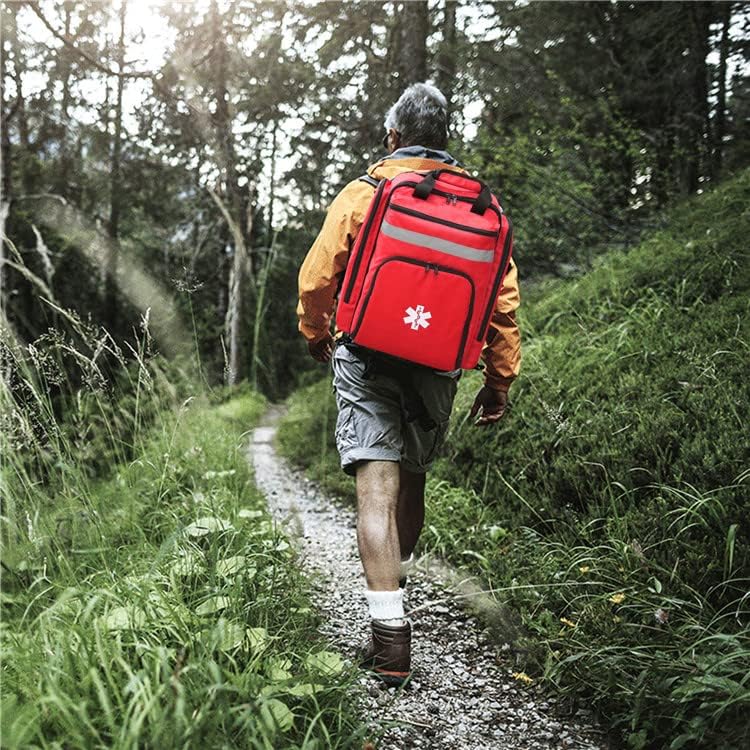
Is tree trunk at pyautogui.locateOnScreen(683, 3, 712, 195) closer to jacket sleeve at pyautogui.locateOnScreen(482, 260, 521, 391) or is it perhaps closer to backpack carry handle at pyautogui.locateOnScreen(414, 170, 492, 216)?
jacket sleeve at pyautogui.locateOnScreen(482, 260, 521, 391)

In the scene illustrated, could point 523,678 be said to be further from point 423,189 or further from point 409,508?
point 423,189

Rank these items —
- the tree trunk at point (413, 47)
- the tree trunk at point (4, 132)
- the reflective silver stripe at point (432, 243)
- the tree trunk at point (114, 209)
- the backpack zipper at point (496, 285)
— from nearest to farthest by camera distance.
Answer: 1. the reflective silver stripe at point (432, 243)
2. the backpack zipper at point (496, 285)
3. the tree trunk at point (413, 47)
4. the tree trunk at point (4, 132)
5. the tree trunk at point (114, 209)

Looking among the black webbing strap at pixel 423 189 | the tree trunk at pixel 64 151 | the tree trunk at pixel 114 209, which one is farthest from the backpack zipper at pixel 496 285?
the tree trunk at pixel 114 209

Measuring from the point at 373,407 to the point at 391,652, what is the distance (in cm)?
89

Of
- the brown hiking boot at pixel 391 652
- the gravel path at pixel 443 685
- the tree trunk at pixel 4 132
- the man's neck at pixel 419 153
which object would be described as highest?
the tree trunk at pixel 4 132

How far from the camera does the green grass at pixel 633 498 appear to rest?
6.79ft

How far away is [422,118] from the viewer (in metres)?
2.64

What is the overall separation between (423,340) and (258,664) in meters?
1.18

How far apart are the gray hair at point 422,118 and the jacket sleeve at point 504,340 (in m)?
0.62

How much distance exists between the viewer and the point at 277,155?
903cm

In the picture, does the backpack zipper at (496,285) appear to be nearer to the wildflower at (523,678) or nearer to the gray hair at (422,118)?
the gray hair at (422,118)

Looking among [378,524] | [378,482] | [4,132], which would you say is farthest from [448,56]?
[378,524]

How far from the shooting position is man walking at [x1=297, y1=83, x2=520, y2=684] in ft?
7.77

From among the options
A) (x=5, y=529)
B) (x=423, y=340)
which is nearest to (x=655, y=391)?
(x=423, y=340)
